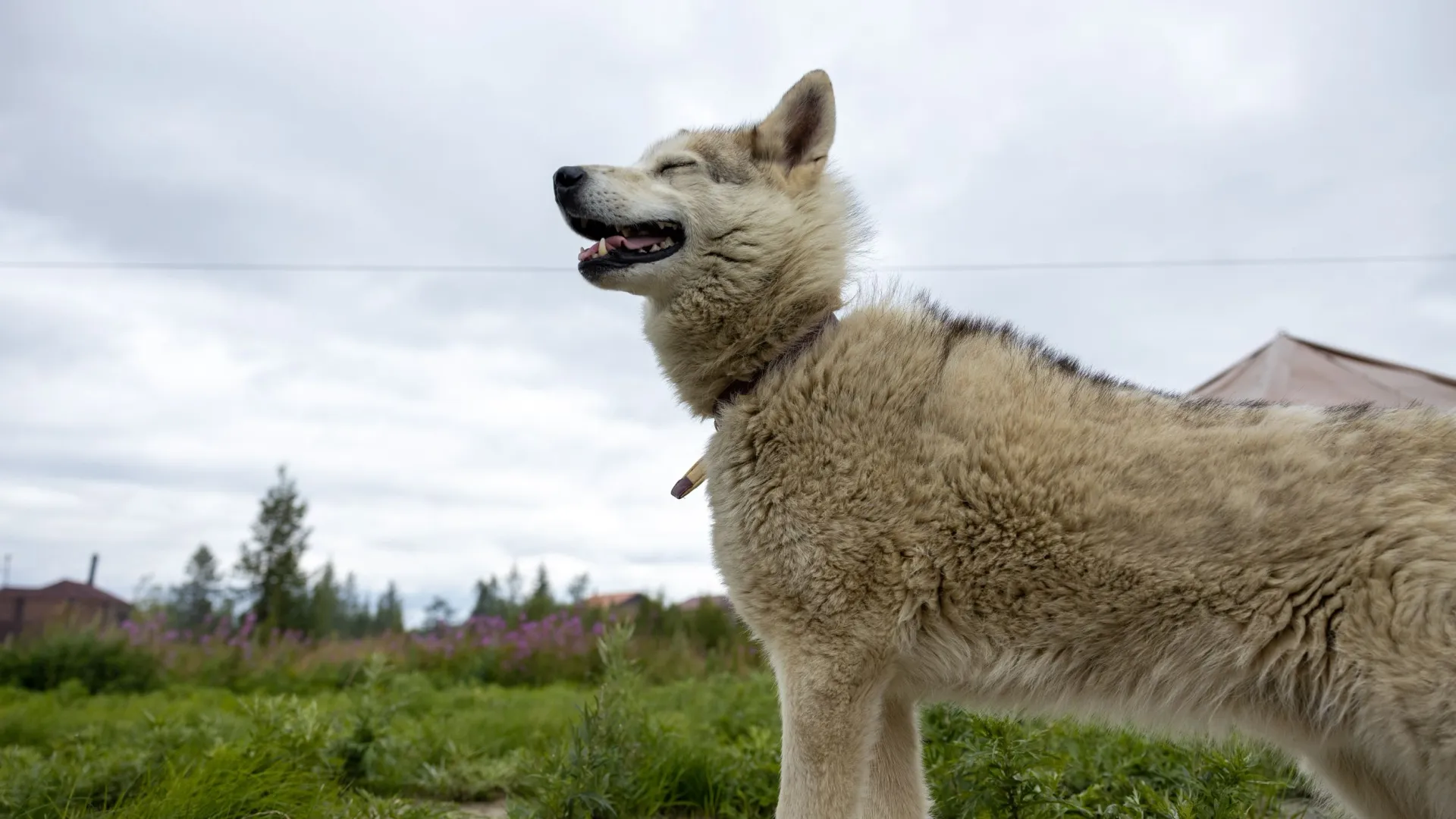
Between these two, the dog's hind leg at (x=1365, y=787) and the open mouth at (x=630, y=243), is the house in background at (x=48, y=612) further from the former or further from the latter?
the dog's hind leg at (x=1365, y=787)

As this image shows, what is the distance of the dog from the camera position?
6.70 ft

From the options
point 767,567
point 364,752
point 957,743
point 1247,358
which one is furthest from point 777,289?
point 1247,358

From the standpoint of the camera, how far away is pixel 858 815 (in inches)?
90.7

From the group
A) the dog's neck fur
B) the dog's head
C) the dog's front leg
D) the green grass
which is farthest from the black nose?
the green grass

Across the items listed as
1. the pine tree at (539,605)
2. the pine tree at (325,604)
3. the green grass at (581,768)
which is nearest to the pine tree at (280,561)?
the pine tree at (325,604)

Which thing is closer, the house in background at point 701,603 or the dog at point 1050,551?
the dog at point 1050,551

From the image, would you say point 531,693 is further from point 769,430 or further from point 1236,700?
point 1236,700

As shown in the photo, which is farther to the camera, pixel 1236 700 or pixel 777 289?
pixel 777 289

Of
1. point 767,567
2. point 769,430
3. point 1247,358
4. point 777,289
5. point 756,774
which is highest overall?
point 1247,358

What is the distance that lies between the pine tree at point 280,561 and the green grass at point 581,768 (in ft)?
46.9

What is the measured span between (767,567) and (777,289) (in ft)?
2.96

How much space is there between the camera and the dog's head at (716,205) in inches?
114

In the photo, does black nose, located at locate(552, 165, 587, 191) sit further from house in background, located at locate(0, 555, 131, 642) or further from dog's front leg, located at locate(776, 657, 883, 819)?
house in background, located at locate(0, 555, 131, 642)

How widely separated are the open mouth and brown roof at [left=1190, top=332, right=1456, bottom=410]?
6.07m
